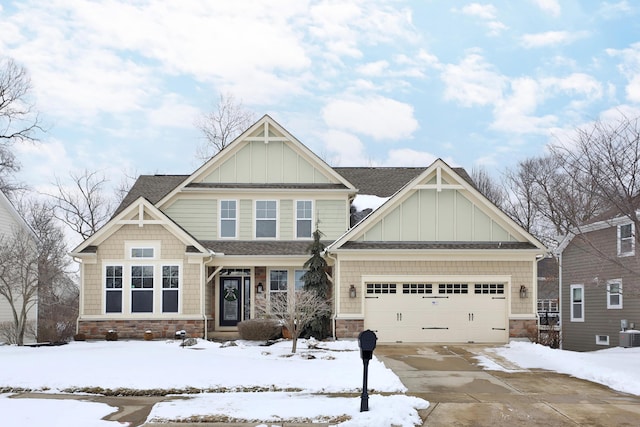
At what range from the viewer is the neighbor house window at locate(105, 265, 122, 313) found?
23531mm

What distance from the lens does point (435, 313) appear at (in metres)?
23.1

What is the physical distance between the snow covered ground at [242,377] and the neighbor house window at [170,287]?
2916mm

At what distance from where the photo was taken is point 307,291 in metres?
22.4

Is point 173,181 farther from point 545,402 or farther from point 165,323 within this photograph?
point 545,402

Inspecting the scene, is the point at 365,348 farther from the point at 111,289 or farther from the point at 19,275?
the point at 19,275

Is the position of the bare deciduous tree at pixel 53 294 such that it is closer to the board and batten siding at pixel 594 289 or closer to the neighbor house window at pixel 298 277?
the neighbor house window at pixel 298 277

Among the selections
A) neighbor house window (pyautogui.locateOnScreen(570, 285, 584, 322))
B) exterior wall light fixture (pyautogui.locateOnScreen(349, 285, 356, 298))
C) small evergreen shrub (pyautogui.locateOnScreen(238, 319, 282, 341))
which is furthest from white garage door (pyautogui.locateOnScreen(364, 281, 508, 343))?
neighbor house window (pyautogui.locateOnScreen(570, 285, 584, 322))

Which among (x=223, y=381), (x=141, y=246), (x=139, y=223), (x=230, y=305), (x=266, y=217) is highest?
(x=266, y=217)

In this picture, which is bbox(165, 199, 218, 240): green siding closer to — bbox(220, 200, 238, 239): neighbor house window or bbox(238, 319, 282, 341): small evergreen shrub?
bbox(220, 200, 238, 239): neighbor house window

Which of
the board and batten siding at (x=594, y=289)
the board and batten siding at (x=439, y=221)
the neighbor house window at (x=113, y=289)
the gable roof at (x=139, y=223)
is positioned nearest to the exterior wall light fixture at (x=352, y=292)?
the board and batten siding at (x=439, y=221)

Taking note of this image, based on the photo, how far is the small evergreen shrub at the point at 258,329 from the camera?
22.2 meters

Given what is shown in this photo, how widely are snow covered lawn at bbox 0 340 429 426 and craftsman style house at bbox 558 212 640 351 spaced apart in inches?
444

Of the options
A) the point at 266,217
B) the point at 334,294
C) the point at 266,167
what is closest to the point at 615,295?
the point at 334,294

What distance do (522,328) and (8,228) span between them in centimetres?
2020
